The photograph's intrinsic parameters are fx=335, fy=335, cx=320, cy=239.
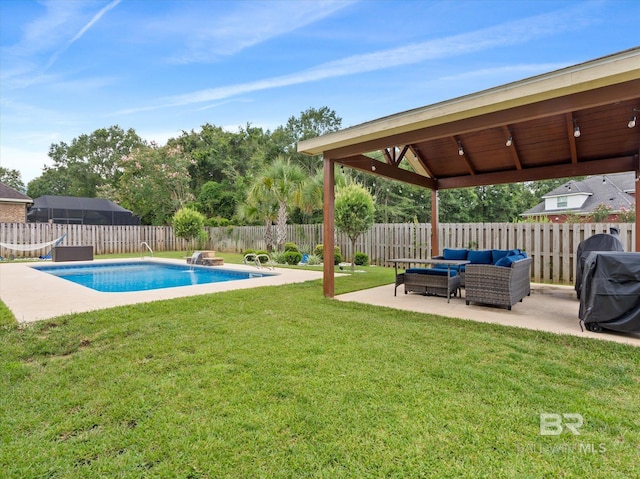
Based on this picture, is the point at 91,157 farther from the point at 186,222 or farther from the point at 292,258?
the point at 292,258

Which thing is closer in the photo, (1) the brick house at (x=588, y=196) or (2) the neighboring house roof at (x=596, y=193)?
(2) the neighboring house roof at (x=596, y=193)

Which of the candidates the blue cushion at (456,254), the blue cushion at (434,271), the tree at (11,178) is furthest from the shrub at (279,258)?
the tree at (11,178)

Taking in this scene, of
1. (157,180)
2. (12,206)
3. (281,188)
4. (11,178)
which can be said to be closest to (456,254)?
(281,188)

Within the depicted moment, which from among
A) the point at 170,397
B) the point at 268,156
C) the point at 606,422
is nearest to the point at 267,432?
the point at 170,397

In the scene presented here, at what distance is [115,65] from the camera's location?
37.4ft

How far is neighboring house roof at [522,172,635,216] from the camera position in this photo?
19.4 meters

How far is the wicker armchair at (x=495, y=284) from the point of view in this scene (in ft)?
16.8

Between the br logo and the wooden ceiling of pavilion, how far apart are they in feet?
11.2

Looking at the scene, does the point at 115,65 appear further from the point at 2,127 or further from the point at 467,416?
the point at 467,416

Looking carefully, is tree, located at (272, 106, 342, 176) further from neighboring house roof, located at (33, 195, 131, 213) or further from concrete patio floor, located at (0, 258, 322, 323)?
concrete patio floor, located at (0, 258, 322, 323)

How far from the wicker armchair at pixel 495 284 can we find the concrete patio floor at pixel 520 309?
0.17 meters

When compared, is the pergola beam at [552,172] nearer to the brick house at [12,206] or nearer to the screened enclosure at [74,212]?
the screened enclosure at [74,212]

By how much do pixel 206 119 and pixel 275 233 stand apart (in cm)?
1541

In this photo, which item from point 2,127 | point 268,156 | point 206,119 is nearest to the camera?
point 2,127
